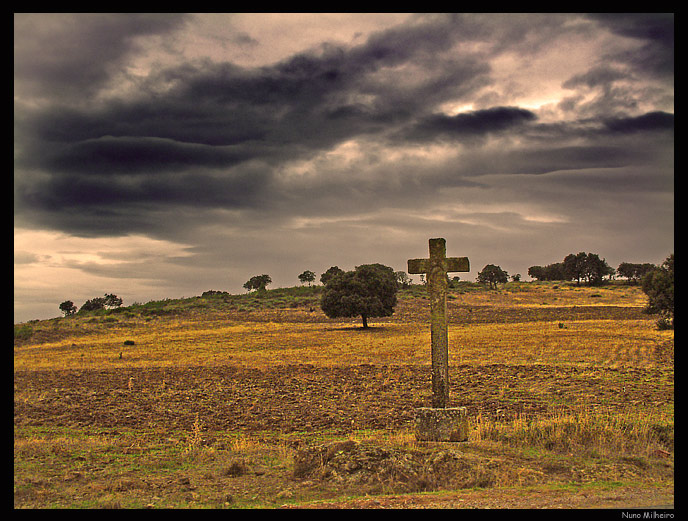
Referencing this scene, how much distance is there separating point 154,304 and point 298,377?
280ft

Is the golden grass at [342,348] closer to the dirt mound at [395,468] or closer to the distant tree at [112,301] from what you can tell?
the dirt mound at [395,468]

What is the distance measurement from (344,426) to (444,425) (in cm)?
437

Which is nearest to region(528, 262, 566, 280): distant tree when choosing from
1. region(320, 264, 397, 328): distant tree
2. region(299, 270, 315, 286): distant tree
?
region(299, 270, 315, 286): distant tree

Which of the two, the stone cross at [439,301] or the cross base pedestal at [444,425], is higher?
the stone cross at [439,301]

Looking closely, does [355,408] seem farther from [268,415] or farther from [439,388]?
[439,388]

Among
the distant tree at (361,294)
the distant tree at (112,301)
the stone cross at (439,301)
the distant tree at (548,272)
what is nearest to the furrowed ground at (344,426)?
the stone cross at (439,301)

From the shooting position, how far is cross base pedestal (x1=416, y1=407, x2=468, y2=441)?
13859 millimetres

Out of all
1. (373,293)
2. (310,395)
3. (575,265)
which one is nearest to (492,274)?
(575,265)

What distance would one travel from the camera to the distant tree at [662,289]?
47.7m

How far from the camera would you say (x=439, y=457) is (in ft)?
37.6

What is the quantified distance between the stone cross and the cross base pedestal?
53 cm

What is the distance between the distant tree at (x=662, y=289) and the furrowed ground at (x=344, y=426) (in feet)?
6.64

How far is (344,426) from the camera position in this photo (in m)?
17.5

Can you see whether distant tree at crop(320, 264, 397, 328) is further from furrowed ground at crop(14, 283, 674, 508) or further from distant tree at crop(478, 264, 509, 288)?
distant tree at crop(478, 264, 509, 288)
